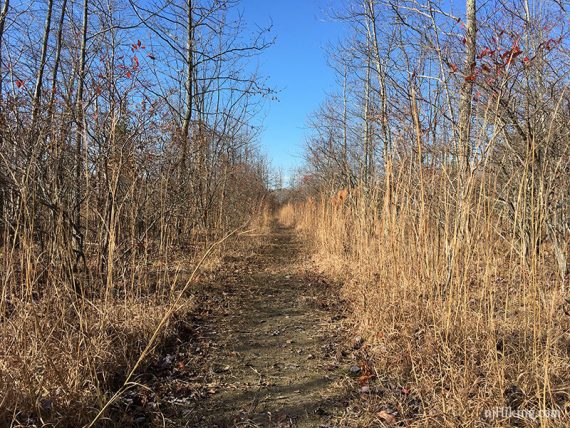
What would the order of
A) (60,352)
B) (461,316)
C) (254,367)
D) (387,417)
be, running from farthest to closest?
(254,367), (461,316), (60,352), (387,417)

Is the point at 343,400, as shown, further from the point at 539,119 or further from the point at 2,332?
the point at 539,119

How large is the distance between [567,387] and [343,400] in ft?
4.08

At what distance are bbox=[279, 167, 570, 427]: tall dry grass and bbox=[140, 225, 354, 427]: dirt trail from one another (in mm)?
431

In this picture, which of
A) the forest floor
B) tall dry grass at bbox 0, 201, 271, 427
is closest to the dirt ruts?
the forest floor

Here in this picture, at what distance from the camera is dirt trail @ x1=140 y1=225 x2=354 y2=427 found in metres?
2.21

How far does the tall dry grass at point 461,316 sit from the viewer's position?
190cm

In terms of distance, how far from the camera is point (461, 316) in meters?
2.37

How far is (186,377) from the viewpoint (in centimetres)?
266

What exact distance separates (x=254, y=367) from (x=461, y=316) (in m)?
1.62

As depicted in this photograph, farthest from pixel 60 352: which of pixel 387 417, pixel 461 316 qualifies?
pixel 461 316

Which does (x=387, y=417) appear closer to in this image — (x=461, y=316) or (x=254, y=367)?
(x=461, y=316)

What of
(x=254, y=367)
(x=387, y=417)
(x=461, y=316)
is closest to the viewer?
(x=387, y=417)

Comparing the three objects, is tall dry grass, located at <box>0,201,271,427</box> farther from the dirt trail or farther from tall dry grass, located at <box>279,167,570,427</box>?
tall dry grass, located at <box>279,167,570,427</box>

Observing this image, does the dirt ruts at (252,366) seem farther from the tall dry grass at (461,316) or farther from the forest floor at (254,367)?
the tall dry grass at (461,316)
